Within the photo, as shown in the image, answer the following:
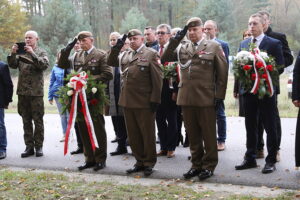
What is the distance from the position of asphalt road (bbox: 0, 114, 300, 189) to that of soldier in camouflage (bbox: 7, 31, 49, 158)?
46cm

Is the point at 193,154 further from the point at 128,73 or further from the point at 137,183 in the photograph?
the point at 128,73

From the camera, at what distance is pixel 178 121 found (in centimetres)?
823

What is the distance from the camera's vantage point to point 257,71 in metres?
5.90

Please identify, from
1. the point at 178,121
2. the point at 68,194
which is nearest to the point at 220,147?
the point at 178,121

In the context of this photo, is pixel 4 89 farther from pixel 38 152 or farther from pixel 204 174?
pixel 204 174

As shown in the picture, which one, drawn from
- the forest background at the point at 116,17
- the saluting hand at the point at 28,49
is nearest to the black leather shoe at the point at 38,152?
the saluting hand at the point at 28,49

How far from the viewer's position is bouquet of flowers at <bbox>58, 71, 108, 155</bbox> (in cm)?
658

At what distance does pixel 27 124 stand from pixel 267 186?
15.3 feet

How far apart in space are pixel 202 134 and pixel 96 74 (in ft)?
6.69

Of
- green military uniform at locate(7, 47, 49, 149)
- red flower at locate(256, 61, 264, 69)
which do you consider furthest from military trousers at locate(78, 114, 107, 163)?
red flower at locate(256, 61, 264, 69)

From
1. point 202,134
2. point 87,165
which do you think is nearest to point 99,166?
point 87,165

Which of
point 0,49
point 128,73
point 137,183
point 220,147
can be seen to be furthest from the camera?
point 0,49

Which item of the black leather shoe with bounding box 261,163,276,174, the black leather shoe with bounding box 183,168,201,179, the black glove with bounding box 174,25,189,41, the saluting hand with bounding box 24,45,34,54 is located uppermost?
the black glove with bounding box 174,25,189,41

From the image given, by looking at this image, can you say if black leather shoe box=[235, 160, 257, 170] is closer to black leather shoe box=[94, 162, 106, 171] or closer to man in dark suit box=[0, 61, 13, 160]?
black leather shoe box=[94, 162, 106, 171]
